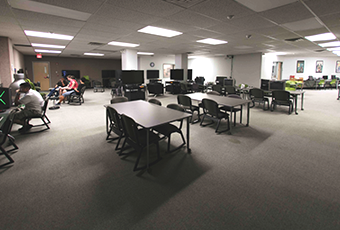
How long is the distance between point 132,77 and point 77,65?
30.7 ft

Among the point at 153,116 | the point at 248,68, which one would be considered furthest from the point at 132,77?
the point at 248,68

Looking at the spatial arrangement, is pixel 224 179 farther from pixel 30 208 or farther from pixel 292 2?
pixel 292 2

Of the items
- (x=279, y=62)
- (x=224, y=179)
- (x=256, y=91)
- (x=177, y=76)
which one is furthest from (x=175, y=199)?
(x=279, y=62)

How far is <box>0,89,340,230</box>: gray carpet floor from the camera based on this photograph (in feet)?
6.13

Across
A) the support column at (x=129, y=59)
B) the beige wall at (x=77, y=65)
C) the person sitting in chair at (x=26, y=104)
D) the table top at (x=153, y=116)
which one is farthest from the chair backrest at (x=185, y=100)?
the beige wall at (x=77, y=65)

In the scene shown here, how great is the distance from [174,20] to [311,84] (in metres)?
15.0

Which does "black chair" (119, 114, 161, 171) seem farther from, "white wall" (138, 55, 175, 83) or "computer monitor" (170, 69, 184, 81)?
"white wall" (138, 55, 175, 83)

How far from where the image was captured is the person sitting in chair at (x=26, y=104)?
162 inches

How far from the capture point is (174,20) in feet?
13.6

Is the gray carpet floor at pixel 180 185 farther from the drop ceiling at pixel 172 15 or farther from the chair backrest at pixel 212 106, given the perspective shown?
the drop ceiling at pixel 172 15

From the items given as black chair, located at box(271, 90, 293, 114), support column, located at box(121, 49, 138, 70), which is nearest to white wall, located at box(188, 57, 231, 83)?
support column, located at box(121, 49, 138, 70)

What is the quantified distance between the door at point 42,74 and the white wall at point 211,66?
11.9 metres

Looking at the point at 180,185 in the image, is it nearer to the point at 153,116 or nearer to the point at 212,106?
the point at 153,116

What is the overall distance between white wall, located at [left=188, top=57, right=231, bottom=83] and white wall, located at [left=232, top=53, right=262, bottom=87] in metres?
0.86
